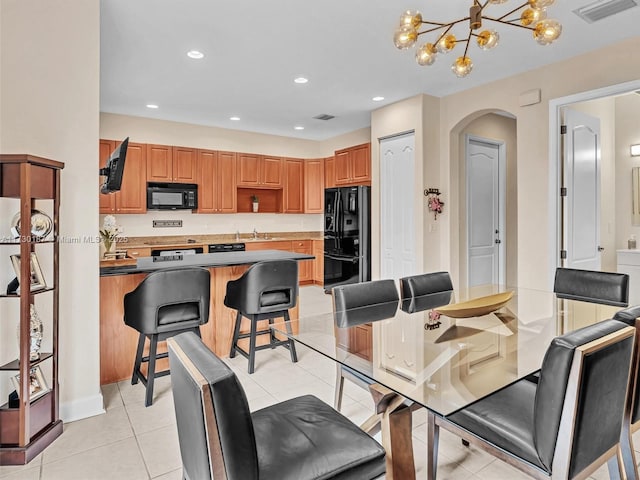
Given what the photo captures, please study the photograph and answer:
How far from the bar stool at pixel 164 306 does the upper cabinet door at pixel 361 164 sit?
12.0 feet

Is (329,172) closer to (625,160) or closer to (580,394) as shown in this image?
(625,160)

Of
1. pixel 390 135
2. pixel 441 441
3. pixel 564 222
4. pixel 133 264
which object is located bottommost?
pixel 441 441

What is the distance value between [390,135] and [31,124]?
3.88 m

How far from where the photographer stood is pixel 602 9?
108 inches

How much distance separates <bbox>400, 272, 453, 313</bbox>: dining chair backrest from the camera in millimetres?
2526

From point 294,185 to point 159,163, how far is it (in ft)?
7.73

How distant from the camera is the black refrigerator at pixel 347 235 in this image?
571cm

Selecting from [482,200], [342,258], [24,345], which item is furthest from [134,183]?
[482,200]

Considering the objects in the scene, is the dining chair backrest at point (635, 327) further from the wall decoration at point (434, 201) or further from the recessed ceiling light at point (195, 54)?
the recessed ceiling light at point (195, 54)

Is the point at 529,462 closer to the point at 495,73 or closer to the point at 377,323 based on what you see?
the point at 377,323

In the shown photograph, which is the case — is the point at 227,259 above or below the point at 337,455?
above

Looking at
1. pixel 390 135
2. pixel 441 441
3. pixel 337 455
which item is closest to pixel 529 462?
pixel 337 455

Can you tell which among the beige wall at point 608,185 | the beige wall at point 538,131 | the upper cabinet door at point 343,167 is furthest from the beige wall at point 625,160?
the upper cabinet door at point 343,167

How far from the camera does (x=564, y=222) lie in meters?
3.63
